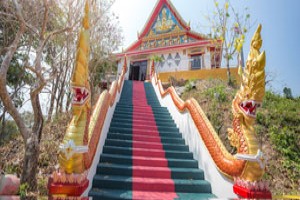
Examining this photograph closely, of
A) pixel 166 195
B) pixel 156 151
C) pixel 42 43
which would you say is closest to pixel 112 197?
pixel 166 195

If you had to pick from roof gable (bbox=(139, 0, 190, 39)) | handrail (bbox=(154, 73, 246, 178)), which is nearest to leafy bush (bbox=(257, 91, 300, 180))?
handrail (bbox=(154, 73, 246, 178))

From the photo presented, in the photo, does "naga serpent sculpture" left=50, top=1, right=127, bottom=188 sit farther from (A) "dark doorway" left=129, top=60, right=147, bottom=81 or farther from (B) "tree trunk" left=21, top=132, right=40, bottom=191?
(A) "dark doorway" left=129, top=60, right=147, bottom=81

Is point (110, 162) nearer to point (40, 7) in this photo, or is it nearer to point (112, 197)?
point (112, 197)

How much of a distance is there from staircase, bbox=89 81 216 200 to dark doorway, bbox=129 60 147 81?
47.8ft

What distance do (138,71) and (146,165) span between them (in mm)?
17634

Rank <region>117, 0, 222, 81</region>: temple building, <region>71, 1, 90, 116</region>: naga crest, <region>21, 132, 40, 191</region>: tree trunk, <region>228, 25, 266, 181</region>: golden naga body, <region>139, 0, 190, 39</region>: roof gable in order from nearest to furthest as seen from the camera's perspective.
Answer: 1. <region>71, 1, 90, 116</region>: naga crest
2. <region>228, 25, 266, 181</region>: golden naga body
3. <region>21, 132, 40, 191</region>: tree trunk
4. <region>117, 0, 222, 81</region>: temple building
5. <region>139, 0, 190, 39</region>: roof gable

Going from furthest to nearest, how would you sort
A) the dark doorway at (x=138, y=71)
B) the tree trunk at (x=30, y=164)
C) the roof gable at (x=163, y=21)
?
the dark doorway at (x=138, y=71)
the roof gable at (x=163, y=21)
the tree trunk at (x=30, y=164)

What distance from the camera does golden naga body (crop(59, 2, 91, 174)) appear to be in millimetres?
2369

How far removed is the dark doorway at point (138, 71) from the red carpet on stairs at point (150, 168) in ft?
48.5

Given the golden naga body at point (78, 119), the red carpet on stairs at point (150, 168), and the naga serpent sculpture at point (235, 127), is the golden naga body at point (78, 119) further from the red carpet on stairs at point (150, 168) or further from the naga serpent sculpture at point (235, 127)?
the red carpet on stairs at point (150, 168)

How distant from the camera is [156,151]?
4.69 meters

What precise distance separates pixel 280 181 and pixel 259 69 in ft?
11.7

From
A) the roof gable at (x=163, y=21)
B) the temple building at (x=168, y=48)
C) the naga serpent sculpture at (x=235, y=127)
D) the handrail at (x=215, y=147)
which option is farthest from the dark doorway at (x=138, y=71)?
the naga serpent sculpture at (x=235, y=127)

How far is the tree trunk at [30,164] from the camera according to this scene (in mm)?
3744
